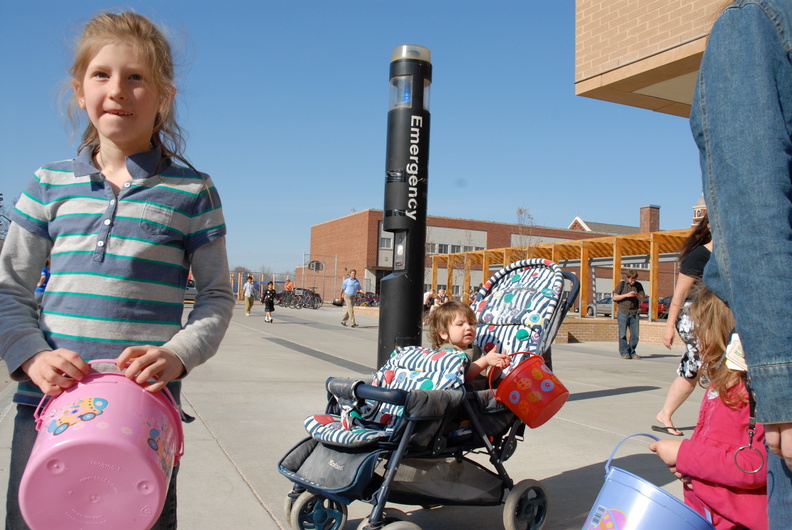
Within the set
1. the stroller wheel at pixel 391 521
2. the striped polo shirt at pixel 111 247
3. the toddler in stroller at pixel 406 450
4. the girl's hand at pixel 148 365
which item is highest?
the striped polo shirt at pixel 111 247

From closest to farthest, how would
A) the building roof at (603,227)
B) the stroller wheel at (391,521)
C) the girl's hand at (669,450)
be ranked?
the girl's hand at (669,450) < the stroller wheel at (391,521) < the building roof at (603,227)

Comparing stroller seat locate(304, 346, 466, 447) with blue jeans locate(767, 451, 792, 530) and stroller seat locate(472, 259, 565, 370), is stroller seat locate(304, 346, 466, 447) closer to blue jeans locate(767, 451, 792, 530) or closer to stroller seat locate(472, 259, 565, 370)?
stroller seat locate(472, 259, 565, 370)

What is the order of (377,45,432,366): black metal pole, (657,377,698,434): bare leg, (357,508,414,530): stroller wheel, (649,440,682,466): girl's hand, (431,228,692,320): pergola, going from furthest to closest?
(431,228,692,320): pergola < (657,377,698,434): bare leg < (377,45,432,366): black metal pole < (357,508,414,530): stroller wheel < (649,440,682,466): girl's hand

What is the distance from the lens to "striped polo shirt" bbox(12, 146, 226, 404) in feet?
5.86

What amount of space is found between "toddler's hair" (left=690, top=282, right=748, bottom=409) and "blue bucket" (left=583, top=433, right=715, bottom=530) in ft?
1.42

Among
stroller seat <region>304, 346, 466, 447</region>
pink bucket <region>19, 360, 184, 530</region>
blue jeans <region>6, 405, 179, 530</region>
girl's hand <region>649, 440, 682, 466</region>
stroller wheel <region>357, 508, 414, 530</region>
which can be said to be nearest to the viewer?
pink bucket <region>19, 360, 184, 530</region>

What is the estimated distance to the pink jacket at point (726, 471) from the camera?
7.02 feet

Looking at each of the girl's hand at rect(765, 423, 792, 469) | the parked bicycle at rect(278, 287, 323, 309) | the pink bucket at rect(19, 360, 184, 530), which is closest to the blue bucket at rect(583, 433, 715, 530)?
the girl's hand at rect(765, 423, 792, 469)

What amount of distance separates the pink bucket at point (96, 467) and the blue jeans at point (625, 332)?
12100mm

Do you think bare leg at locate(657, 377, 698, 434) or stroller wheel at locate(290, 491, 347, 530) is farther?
bare leg at locate(657, 377, 698, 434)

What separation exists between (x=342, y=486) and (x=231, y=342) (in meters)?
10.3

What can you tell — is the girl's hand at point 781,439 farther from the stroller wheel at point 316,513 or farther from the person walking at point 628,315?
the person walking at point 628,315

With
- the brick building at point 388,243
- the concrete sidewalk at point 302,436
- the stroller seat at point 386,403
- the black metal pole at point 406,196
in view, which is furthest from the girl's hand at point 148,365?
the brick building at point 388,243

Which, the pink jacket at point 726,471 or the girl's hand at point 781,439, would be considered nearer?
the girl's hand at point 781,439
